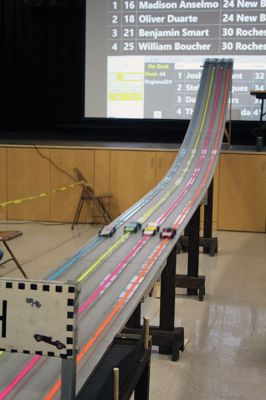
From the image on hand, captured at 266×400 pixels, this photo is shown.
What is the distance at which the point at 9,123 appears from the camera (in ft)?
31.0

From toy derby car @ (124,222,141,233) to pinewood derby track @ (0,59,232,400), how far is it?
0.08 feet

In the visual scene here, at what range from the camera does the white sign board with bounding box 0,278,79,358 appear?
1.58 m

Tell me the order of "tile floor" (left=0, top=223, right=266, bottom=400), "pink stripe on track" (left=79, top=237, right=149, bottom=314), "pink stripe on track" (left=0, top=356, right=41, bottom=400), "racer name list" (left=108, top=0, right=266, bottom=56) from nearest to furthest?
"pink stripe on track" (left=0, top=356, right=41, bottom=400), "pink stripe on track" (left=79, top=237, right=149, bottom=314), "tile floor" (left=0, top=223, right=266, bottom=400), "racer name list" (left=108, top=0, right=266, bottom=56)

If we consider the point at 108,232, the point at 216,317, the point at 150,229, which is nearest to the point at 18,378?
the point at 108,232

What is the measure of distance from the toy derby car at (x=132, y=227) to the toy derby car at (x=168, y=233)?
16 centimetres

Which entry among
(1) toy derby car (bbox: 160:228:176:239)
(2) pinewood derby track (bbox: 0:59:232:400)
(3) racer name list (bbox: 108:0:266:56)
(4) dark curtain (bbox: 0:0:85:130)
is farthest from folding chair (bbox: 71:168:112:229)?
(1) toy derby car (bbox: 160:228:176:239)

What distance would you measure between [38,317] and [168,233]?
1.86m

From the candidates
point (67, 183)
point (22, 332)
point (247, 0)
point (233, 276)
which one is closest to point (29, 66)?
point (67, 183)

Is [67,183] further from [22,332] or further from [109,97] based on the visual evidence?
[22,332]

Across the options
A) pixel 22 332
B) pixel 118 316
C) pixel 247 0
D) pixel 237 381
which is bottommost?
pixel 237 381

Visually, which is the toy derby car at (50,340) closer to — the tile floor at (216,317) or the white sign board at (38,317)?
the white sign board at (38,317)

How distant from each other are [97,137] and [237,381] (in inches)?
239

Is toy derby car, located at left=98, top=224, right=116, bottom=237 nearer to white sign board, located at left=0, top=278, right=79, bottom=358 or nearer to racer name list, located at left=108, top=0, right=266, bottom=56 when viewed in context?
white sign board, located at left=0, top=278, right=79, bottom=358

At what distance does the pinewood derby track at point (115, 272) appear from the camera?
1962 millimetres
